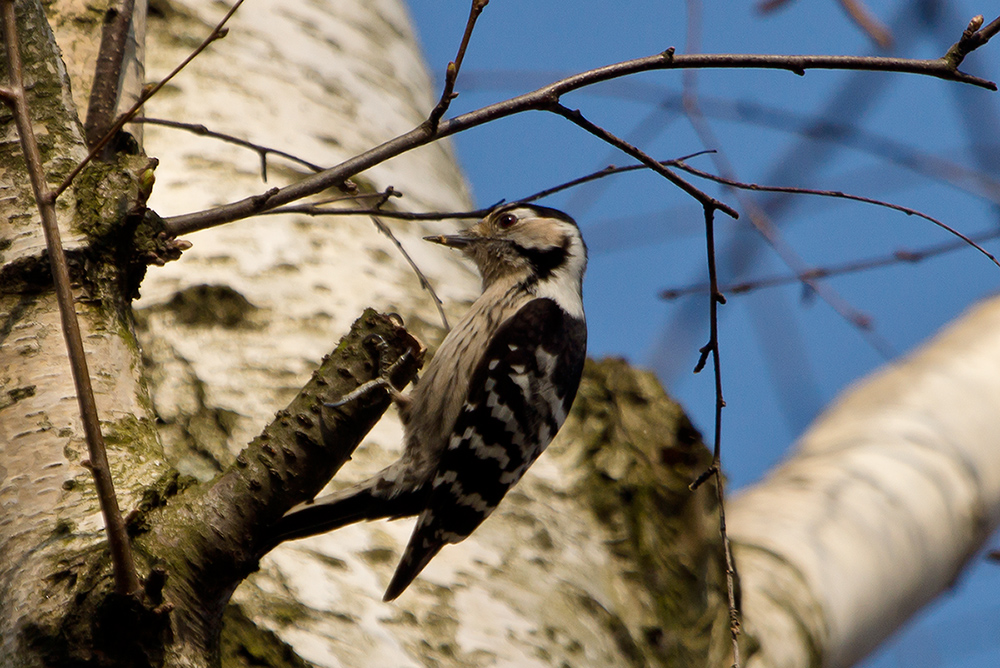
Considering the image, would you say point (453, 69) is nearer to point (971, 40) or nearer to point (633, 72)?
point (633, 72)

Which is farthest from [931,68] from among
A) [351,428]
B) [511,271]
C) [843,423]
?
[843,423]

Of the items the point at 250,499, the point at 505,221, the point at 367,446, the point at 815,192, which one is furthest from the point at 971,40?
the point at 505,221

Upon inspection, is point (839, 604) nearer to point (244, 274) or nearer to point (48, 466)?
point (244, 274)

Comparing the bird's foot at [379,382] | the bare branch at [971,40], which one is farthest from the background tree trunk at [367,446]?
the bare branch at [971,40]

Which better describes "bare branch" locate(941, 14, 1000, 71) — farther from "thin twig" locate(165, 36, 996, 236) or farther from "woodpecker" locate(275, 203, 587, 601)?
"woodpecker" locate(275, 203, 587, 601)

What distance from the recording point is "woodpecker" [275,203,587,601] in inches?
87.5

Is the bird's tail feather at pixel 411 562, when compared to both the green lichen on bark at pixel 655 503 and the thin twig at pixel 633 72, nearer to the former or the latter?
the green lichen on bark at pixel 655 503

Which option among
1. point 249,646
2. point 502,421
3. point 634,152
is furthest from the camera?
point 502,421

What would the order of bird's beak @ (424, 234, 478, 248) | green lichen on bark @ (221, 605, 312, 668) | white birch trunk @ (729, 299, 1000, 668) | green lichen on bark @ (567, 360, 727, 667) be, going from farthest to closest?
1. bird's beak @ (424, 234, 478, 248)
2. white birch trunk @ (729, 299, 1000, 668)
3. green lichen on bark @ (567, 360, 727, 667)
4. green lichen on bark @ (221, 605, 312, 668)

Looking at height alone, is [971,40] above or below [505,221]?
below

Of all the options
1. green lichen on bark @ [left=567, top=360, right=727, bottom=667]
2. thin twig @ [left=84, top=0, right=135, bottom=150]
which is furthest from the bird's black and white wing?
thin twig @ [left=84, top=0, right=135, bottom=150]

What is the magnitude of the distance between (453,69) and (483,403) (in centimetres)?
129

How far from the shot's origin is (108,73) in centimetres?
219

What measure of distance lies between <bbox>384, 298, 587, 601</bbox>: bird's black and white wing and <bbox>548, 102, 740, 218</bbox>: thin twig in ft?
3.10
